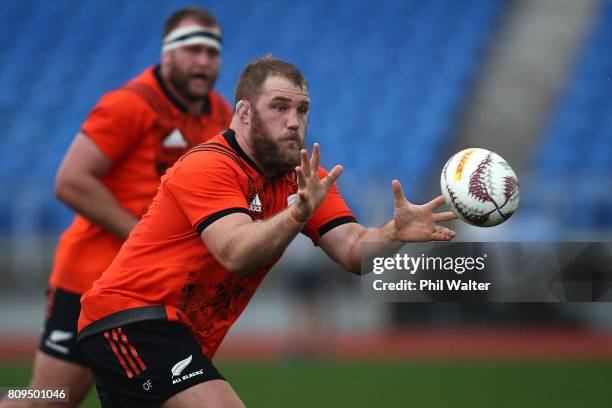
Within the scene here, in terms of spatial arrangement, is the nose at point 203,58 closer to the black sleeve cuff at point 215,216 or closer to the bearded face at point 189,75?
the bearded face at point 189,75

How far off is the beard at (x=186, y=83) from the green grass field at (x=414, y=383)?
309 centimetres

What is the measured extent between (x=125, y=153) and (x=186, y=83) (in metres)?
0.60

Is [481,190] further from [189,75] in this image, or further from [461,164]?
[189,75]

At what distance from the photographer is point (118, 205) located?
17.2ft

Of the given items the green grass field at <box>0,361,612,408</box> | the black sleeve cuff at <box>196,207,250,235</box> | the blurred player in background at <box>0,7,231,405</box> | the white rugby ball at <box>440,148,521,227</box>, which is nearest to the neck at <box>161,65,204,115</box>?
the blurred player in background at <box>0,7,231,405</box>

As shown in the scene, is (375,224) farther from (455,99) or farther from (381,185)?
(455,99)

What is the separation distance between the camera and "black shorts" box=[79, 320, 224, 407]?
12.9ft

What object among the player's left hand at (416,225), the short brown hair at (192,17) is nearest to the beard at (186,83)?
the short brown hair at (192,17)

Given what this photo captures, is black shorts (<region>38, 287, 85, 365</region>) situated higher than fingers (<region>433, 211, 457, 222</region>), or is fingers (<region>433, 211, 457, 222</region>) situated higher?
fingers (<region>433, 211, 457, 222</region>)

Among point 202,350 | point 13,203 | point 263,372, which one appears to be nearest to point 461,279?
point 202,350

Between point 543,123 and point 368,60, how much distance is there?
9.55ft

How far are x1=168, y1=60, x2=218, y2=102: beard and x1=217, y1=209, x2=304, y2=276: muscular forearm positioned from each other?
80.1 inches

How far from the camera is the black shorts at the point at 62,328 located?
5250mm

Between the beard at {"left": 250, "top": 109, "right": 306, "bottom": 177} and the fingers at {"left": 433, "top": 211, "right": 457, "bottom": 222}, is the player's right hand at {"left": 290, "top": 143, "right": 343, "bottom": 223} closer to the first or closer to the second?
the beard at {"left": 250, "top": 109, "right": 306, "bottom": 177}
